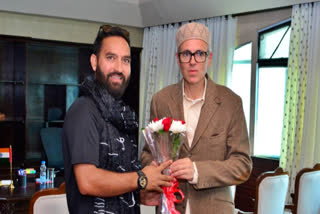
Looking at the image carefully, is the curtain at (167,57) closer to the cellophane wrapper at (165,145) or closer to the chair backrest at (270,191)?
the chair backrest at (270,191)

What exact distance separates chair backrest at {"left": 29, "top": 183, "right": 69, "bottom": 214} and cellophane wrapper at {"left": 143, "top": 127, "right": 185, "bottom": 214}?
2.12ft

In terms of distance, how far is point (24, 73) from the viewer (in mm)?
6090

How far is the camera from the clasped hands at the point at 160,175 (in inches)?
65.6

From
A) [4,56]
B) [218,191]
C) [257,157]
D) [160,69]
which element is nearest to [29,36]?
[4,56]

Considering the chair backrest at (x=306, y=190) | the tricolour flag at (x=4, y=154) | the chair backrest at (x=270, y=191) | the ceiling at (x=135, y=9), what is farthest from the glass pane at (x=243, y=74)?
the tricolour flag at (x=4, y=154)

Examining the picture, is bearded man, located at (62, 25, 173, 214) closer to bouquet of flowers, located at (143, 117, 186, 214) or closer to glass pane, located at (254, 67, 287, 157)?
bouquet of flowers, located at (143, 117, 186, 214)

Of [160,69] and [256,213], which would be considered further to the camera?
[160,69]

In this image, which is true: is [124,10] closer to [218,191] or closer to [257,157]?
[257,157]

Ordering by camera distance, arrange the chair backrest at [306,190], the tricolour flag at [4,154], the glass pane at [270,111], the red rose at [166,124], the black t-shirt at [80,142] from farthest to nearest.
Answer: the glass pane at [270,111] < the tricolour flag at [4,154] < the chair backrest at [306,190] < the red rose at [166,124] < the black t-shirt at [80,142]

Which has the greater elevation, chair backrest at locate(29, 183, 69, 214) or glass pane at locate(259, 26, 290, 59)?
glass pane at locate(259, 26, 290, 59)

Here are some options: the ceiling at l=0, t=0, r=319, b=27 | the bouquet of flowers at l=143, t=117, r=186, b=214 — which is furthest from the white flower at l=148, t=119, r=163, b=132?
the ceiling at l=0, t=0, r=319, b=27


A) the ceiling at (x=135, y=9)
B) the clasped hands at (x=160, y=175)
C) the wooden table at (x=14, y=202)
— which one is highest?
the ceiling at (x=135, y=9)

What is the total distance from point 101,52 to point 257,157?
4.14 meters

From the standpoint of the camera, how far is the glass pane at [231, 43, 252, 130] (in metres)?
5.70
